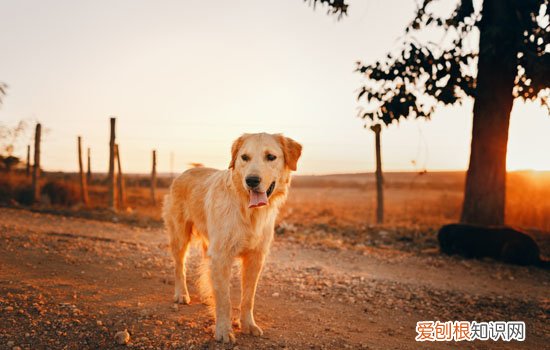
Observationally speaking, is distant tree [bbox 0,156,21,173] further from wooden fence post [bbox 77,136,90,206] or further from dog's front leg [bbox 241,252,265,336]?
dog's front leg [bbox 241,252,265,336]

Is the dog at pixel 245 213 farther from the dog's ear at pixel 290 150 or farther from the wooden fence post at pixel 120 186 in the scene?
the wooden fence post at pixel 120 186

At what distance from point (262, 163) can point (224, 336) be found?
178cm

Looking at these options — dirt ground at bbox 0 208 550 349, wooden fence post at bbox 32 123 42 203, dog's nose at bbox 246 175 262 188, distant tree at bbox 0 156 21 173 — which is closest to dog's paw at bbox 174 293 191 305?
dirt ground at bbox 0 208 550 349

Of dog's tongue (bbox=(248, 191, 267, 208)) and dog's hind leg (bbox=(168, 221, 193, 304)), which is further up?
dog's tongue (bbox=(248, 191, 267, 208))

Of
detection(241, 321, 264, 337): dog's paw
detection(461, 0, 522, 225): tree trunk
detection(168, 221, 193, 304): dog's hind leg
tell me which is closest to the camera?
detection(241, 321, 264, 337): dog's paw

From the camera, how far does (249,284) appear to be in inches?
178

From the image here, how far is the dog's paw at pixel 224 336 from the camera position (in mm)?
4090

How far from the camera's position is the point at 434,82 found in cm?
1063

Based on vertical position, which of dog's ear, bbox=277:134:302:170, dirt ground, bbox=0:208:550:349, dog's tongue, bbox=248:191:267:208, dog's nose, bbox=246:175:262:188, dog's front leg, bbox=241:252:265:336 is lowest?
dirt ground, bbox=0:208:550:349

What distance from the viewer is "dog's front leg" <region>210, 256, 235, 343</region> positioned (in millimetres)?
4164

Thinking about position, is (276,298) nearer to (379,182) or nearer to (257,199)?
(257,199)

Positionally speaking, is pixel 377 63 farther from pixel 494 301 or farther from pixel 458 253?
pixel 494 301

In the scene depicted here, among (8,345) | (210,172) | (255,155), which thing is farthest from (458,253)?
(8,345)

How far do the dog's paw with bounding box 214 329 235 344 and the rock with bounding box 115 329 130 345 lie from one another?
2.77ft
